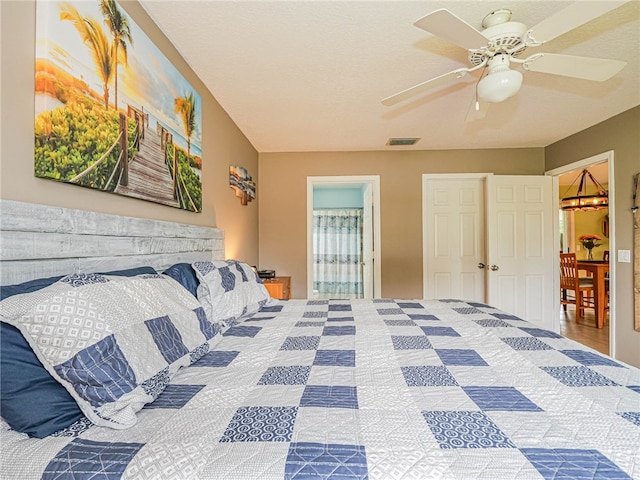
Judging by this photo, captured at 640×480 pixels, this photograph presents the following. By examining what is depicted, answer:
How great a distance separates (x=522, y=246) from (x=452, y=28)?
320cm

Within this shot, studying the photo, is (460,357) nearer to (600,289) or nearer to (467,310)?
(467,310)

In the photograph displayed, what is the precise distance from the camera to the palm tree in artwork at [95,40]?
A: 3.58 feet

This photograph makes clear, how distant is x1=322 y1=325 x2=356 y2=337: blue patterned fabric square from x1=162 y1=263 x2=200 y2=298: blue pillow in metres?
0.69

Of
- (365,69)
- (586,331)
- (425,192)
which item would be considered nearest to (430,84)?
(365,69)

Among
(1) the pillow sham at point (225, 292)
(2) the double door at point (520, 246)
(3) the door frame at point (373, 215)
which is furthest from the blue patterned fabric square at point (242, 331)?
(2) the double door at point (520, 246)

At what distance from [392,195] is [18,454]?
3.77 m

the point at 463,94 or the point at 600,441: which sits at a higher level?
the point at 463,94

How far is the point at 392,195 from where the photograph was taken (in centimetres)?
390

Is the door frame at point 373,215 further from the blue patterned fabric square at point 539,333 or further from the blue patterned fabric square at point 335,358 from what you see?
the blue patterned fabric square at point 335,358

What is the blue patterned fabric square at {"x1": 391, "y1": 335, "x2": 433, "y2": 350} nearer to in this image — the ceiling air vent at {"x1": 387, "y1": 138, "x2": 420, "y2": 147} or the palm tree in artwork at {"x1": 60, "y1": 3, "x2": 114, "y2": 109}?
the palm tree in artwork at {"x1": 60, "y1": 3, "x2": 114, "y2": 109}

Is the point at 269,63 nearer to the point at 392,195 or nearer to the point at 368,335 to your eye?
the point at 368,335

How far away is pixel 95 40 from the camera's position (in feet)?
3.93

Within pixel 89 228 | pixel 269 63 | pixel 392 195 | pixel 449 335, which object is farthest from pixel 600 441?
pixel 392 195

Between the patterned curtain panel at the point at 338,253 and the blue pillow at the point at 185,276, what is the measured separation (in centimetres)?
426
